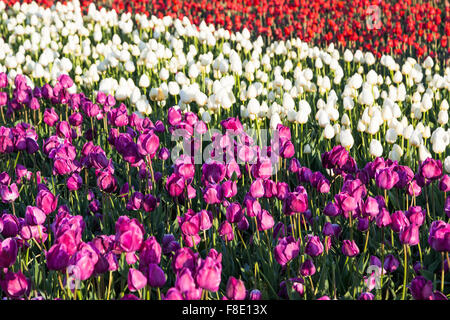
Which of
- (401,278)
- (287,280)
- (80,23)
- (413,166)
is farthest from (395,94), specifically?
(80,23)

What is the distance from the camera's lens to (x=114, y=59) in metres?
5.92

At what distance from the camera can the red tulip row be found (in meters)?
8.18

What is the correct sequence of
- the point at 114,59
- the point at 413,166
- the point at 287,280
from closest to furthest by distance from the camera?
1. the point at 287,280
2. the point at 413,166
3. the point at 114,59

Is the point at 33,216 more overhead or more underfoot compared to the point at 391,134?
more underfoot

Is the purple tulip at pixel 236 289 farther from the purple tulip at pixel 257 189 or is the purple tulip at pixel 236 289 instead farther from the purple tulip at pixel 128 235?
the purple tulip at pixel 257 189

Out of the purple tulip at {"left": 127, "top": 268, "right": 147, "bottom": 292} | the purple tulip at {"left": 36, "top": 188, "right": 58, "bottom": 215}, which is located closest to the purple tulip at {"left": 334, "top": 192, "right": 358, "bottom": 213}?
the purple tulip at {"left": 127, "top": 268, "right": 147, "bottom": 292}

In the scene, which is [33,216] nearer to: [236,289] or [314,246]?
[236,289]

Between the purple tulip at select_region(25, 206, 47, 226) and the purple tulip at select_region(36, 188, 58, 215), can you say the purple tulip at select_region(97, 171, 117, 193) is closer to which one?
the purple tulip at select_region(36, 188, 58, 215)

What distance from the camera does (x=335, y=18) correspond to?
9523 millimetres

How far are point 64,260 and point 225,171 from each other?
3.34ft

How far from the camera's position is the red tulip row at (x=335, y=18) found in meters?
8.18

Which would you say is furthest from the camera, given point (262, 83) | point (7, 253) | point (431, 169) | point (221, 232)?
point (262, 83)

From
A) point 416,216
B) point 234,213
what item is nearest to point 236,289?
point 234,213

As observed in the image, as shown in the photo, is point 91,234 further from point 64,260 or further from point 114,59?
point 114,59
